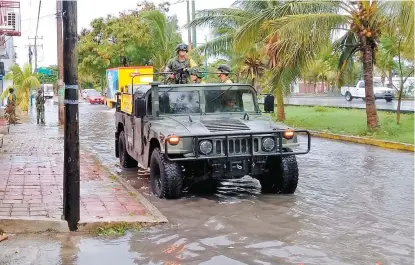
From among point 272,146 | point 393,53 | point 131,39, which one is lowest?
point 272,146

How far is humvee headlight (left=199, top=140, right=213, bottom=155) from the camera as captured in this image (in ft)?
25.1

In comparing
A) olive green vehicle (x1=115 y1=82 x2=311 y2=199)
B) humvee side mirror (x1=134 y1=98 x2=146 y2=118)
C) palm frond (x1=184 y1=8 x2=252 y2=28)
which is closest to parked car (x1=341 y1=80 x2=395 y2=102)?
palm frond (x1=184 y1=8 x2=252 y2=28)

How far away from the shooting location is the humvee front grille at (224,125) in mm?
7998

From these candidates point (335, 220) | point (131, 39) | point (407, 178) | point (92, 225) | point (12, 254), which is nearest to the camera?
point (12, 254)

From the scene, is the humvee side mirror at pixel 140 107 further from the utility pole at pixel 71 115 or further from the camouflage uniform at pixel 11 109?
the camouflage uniform at pixel 11 109

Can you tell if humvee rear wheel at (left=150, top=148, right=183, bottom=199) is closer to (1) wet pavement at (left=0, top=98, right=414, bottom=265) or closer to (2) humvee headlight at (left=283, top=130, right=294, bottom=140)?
(1) wet pavement at (left=0, top=98, right=414, bottom=265)

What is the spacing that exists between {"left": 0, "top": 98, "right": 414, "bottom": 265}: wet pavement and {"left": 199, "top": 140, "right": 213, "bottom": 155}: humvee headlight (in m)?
0.76

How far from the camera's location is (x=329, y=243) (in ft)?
19.1

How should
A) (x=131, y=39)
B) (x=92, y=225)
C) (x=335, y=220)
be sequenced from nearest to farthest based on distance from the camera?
(x=92, y=225)
(x=335, y=220)
(x=131, y=39)

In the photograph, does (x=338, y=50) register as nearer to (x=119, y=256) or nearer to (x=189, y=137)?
(x=189, y=137)

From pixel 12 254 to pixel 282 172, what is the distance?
167 inches

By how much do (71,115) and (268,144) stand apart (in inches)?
115

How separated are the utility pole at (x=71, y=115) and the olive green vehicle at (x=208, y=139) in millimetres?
1600

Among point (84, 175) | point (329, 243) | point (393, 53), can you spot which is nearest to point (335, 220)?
point (329, 243)
